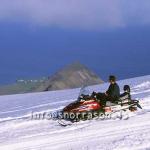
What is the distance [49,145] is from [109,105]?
432 centimetres

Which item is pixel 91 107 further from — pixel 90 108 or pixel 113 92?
pixel 113 92

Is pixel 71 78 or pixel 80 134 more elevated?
pixel 71 78

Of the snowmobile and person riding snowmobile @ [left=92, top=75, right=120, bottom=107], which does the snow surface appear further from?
person riding snowmobile @ [left=92, top=75, right=120, bottom=107]

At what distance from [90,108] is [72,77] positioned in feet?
110

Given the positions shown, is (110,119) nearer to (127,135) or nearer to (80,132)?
(80,132)

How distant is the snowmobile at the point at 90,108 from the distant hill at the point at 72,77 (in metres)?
31.3

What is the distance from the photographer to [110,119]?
1415 centimetres

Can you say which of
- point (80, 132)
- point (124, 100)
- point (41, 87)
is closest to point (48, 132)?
point (80, 132)

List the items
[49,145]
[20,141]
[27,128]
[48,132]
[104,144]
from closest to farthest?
[104,144]
[49,145]
[20,141]
[48,132]
[27,128]

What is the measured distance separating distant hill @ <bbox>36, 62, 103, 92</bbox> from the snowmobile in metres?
31.3

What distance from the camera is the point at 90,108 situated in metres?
14.9

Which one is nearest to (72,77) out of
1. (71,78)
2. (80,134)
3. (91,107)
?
(71,78)

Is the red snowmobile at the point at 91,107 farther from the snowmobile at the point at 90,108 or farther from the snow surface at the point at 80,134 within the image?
the snow surface at the point at 80,134

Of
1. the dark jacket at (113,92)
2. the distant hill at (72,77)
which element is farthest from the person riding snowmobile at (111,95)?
the distant hill at (72,77)
